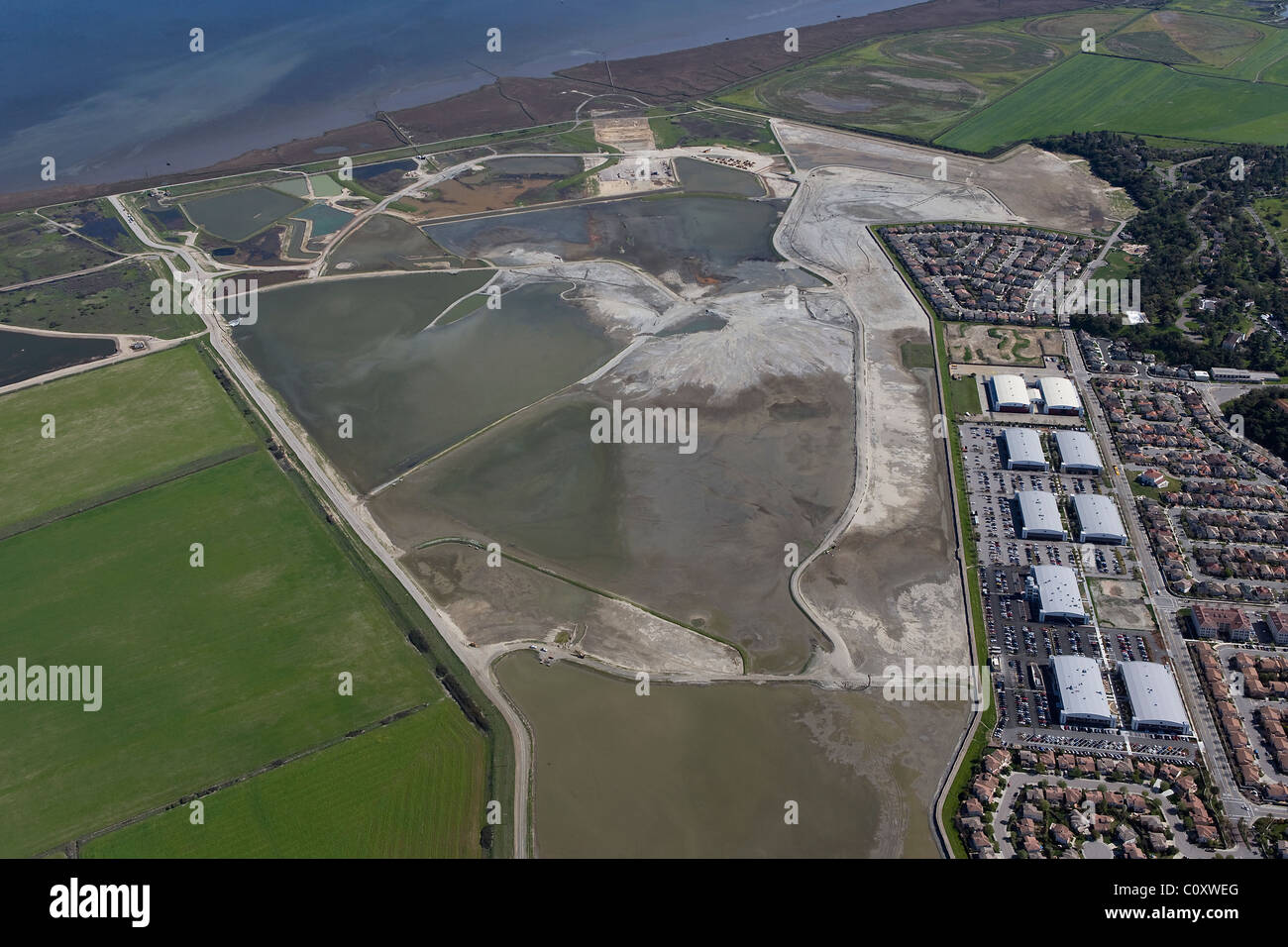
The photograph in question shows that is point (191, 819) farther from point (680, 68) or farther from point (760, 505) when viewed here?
point (680, 68)

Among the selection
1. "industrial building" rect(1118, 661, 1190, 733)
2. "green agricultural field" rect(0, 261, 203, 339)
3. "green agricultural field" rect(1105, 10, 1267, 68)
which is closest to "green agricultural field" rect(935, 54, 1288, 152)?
"green agricultural field" rect(1105, 10, 1267, 68)

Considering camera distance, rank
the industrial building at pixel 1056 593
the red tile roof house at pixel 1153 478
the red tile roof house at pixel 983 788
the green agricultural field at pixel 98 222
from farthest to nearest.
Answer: the green agricultural field at pixel 98 222
the red tile roof house at pixel 1153 478
the industrial building at pixel 1056 593
the red tile roof house at pixel 983 788

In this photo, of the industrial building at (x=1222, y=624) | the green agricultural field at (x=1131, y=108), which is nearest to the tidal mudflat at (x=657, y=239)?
the green agricultural field at (x=1131, y=108)
